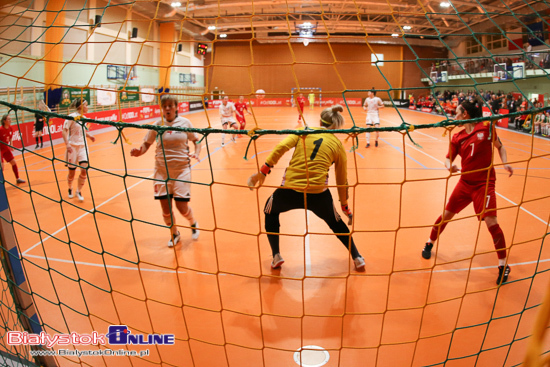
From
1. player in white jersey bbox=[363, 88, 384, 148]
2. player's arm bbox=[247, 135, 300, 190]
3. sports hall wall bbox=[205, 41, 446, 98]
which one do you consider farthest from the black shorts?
sports hall wall bbox=[205, 41, 446, 98]

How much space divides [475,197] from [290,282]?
6.82 ft

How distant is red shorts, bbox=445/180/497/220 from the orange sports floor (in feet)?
1.71

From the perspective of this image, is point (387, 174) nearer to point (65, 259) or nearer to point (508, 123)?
point (65, 259)

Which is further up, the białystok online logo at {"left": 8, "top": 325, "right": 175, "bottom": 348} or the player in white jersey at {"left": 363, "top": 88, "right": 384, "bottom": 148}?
the player in white jersey at {"left": 363, "top": 88, "right": 384, "bottom": 148}

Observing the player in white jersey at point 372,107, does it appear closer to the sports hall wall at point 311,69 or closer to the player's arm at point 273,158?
the player's arm at point 273,158

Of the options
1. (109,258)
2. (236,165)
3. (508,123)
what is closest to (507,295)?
(109,258)

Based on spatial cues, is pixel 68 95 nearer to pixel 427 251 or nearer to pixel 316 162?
pixel 316 162

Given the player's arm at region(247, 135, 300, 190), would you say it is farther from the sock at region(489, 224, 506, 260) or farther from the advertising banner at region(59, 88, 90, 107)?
the advertising banner at region(59, 88, 90, 107)

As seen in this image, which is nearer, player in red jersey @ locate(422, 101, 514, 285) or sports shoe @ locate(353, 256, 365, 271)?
player in red jersey @ locate(422, 101, 514, 285)

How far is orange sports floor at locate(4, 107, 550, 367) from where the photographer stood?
2.96m

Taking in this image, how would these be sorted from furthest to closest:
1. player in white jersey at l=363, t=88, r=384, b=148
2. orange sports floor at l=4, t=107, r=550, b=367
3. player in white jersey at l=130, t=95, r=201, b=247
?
player in white jersey at l=363, t=88, r=384, b=148 < player in white jersey at l=130, t=95, r=201, b=247 < orange sports floor at l=4, t=107, r=550, b=367

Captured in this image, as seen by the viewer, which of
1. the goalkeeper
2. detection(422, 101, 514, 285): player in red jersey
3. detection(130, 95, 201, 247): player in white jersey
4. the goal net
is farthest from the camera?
detection(130, 95, 201, 247): player in white jersey

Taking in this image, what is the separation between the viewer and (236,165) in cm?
1002

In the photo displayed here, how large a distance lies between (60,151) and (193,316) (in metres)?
10.6
